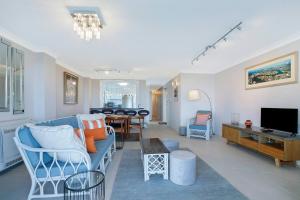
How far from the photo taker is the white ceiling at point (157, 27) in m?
2.14

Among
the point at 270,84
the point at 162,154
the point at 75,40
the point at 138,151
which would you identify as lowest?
the point at 138,151

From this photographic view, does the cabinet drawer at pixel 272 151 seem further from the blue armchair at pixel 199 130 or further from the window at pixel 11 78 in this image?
the window at pixel 11 78

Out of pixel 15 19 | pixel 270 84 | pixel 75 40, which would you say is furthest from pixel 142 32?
pixel 270 84

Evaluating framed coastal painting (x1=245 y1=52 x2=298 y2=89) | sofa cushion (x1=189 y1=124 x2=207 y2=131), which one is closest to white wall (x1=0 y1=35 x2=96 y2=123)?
sofa cushion (x1=189 y1=124 x2=207 y2=131)

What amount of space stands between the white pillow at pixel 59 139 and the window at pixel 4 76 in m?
1.52

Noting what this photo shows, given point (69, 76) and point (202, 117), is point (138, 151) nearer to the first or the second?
point (202, 117)

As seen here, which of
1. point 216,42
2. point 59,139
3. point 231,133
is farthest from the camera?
point 231,133

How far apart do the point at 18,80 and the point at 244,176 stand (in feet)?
14.3

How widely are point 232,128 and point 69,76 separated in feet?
16.8

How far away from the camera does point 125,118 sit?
5.33 metres

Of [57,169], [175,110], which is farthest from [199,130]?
[57,169]

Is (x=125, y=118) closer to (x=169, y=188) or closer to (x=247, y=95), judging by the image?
(x=169, y=188)

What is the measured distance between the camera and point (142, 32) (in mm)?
2936

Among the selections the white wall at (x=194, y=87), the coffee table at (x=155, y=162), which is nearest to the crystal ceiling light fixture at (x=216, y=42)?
the white wall at (x=194, y=87)
